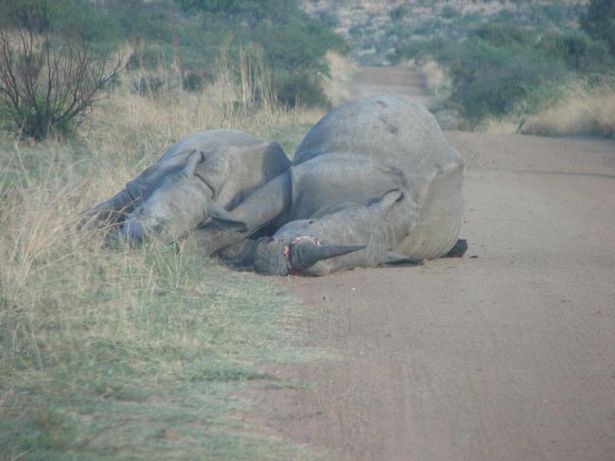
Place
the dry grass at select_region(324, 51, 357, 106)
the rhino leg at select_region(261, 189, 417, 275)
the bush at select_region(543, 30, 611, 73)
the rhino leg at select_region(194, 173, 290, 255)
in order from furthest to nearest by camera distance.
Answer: the bush at select_region(543, 30, 611, 73), the dry grass at select_region(324, 51, 357, 106), the rhino leg at select_region(194, 173, 290, 255), the rhino leg at select_region(261, 189, 417, 275)

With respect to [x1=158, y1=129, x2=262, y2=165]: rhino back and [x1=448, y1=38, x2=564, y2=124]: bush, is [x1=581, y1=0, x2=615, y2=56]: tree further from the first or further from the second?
[x1=158, y1=129, x2=262, y2=165]: rhino back

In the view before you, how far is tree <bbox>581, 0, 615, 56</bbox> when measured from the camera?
35900 millimetres

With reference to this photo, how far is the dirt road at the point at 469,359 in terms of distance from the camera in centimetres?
461

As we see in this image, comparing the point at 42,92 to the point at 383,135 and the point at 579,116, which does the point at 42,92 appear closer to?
the point at 383,135

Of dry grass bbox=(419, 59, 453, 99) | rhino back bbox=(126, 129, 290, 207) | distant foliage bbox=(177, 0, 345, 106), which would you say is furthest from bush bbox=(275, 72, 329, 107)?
rhino back bbox=(126, 129, 290, 207)

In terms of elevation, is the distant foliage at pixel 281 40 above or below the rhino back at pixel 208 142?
below

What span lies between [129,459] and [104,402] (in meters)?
0.73

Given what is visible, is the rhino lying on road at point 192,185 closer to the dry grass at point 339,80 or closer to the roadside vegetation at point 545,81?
the roadside vegetation at point 545,81

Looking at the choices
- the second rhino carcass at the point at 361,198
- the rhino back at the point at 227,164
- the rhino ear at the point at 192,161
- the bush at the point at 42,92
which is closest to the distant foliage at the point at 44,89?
the bush at the point at 42,92

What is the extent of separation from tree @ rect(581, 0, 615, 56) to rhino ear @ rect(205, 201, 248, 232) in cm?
Result: 2945

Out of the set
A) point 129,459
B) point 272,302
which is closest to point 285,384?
point 129,459

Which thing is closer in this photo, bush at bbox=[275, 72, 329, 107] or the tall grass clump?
the tall grass clump

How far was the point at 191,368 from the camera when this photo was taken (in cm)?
539

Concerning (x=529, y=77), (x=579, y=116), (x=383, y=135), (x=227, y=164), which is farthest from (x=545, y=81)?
(x=227, y=164)
